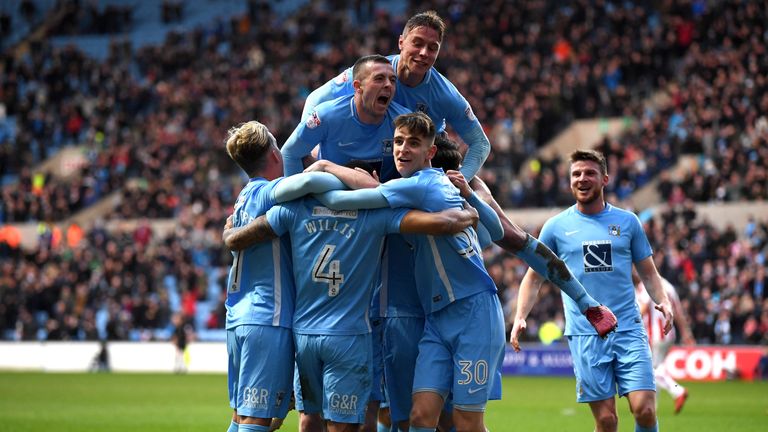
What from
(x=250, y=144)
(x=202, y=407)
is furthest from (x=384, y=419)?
(x=202, y=407)

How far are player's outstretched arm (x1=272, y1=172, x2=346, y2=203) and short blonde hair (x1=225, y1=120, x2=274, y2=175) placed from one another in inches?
15.3

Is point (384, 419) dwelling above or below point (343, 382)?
below

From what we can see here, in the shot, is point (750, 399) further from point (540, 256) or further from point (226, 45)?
point (226, 45)

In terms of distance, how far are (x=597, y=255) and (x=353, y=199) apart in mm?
3195

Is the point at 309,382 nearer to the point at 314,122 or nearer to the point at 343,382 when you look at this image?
the point at 343,382

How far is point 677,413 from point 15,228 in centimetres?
2882

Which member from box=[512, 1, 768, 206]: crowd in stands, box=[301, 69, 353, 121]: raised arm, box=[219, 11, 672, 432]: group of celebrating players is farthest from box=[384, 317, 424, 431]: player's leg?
box=[512, 1, 768, 206]: crowd in stands

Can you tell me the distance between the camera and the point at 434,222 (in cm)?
806

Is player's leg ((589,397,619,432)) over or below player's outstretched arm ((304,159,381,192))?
below

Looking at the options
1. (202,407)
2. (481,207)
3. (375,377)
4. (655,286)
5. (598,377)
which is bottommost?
(202,407)

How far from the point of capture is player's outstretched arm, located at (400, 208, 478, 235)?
8.09m

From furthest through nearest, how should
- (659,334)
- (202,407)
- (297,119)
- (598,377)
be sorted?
(297,119) < (202,407) < (659,334) < (598,377)

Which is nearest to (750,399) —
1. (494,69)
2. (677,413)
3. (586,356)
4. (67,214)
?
(677,413)

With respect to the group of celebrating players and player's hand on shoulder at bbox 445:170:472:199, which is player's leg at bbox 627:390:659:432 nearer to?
the group of celebrating players
